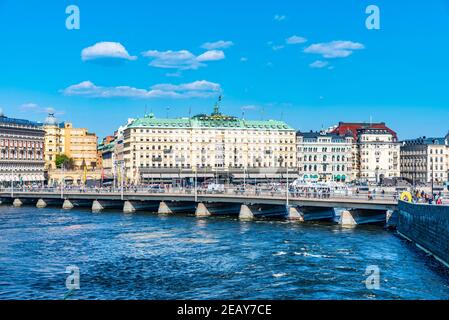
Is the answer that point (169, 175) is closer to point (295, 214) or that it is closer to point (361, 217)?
point (295, 214)

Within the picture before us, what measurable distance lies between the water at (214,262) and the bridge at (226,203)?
3.54 metres

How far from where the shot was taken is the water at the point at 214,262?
133 feet

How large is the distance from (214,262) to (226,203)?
51496 millimetres

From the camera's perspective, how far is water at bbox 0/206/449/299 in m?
40.7

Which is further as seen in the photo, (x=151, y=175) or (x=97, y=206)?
(x=151, y=175)

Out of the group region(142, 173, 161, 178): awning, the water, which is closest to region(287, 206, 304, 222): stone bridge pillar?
the water

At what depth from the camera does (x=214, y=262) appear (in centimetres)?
5191

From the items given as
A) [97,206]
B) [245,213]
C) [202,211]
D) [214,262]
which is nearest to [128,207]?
[97,206]

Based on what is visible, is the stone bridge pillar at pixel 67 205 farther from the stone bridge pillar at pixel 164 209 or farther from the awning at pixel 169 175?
the awning at pixel 169 175

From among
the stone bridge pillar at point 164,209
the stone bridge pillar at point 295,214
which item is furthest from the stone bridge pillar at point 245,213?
the stone bridge pillar at point 164,209

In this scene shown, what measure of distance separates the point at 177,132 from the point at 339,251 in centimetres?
14551

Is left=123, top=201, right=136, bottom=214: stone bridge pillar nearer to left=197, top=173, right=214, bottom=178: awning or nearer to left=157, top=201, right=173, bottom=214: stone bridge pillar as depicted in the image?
left=157, top=201, right=173, bottom=214: stone bridge pillar
